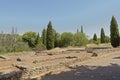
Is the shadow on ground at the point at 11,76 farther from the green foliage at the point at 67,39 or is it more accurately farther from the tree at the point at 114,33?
the green foliage at the point at 67,39

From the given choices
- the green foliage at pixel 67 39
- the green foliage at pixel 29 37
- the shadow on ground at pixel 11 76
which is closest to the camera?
the shadow on ground at pixel 11 76

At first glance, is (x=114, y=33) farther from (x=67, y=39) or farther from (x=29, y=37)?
(x=29, y=37)

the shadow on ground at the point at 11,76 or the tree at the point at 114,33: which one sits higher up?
the tree at the point at 114,33

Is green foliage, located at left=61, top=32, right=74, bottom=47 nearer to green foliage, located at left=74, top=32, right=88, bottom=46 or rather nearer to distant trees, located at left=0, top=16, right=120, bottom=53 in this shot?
distant trees, located at left=0, top=16, right=120, bottom=53

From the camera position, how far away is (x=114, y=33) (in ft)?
124

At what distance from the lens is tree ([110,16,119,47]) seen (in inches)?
1447

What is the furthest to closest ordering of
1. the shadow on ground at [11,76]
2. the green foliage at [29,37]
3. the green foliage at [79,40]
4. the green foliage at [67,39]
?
1. the green foliage at [29,37]
2. the green foliage at [79,40]
3. the green foliage at [67,39]
4. the shadow on ground at [11,76]

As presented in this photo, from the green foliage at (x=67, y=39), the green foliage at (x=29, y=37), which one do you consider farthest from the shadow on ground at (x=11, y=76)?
the green foliage at (x=29, y=37)

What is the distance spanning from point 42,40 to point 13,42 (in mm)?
13387

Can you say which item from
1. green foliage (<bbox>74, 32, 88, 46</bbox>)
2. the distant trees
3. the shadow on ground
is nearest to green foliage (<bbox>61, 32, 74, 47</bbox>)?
the distant trees

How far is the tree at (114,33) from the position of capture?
36.8 metres

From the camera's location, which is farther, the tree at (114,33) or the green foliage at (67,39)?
the green foliage at (67,39)

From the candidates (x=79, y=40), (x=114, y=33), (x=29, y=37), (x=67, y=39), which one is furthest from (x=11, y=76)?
(x=29, y=37)

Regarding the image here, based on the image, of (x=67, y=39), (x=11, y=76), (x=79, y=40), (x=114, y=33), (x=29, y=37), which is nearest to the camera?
(x=11, y=76)
